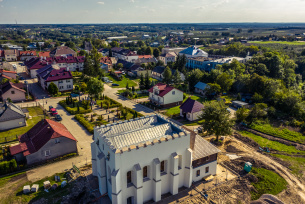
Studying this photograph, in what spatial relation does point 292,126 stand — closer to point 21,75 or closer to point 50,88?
point 50,88

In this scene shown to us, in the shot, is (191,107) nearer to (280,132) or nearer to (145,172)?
(280,132)

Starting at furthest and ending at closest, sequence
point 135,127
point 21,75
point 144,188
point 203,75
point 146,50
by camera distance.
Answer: point 146,50, point 21,75, point 203,75, point 135,127, point 144,188

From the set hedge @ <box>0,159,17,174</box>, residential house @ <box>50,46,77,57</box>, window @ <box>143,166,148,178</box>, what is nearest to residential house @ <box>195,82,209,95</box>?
window @ <box>143,166,148,178</box>

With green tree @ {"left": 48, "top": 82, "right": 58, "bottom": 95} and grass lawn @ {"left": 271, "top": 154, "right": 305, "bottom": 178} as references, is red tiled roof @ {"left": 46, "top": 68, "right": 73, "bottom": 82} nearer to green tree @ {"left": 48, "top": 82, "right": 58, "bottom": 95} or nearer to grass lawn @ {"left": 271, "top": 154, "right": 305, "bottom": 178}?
green tree @ {"left": 48, "top": 82, "right": 58, "bottom": 95}

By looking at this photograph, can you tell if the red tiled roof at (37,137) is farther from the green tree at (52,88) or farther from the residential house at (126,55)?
the residential house at (126,55)

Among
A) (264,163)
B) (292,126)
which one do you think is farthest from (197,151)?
→ (292,126)
